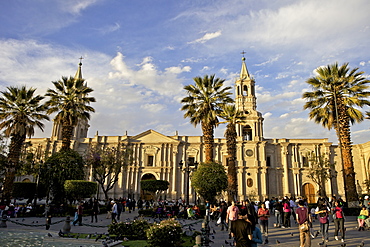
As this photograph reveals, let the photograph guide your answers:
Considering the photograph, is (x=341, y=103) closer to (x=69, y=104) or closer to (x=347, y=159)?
(x=347, y=159)

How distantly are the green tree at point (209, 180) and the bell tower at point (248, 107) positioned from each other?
874 inches

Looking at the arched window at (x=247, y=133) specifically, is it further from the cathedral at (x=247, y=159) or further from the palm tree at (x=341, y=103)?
the palm tree at (x=341, y=103)

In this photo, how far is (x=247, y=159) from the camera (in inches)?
1720

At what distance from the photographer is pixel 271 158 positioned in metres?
44.3

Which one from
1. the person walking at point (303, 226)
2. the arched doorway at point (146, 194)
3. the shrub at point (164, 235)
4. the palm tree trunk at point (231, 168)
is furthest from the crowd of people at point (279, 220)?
the arched doorway at point (146, 194)

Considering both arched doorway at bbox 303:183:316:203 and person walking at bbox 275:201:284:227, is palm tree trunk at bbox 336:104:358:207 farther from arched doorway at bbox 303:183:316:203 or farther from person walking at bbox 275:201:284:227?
arched doorway at bbox 303:183:316:203

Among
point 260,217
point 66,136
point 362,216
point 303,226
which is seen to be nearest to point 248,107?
point 66,136

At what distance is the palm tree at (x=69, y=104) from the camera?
24172 millimetres

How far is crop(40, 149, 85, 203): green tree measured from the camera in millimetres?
22469

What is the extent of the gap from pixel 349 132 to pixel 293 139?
2416 centimetres

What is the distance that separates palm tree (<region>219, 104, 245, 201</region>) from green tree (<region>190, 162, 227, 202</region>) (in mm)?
548

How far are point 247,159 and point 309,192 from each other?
984cm

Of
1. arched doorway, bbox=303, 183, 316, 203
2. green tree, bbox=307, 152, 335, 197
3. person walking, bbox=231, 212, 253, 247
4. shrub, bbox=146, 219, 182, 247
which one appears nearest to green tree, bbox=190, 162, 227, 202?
shrub, bbox=146, 219, 182, 247

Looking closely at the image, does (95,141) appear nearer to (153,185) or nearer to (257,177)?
(153,185)
